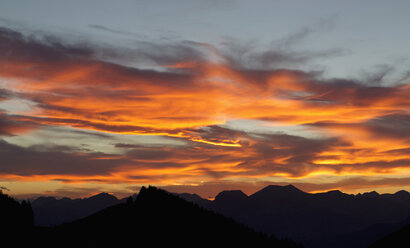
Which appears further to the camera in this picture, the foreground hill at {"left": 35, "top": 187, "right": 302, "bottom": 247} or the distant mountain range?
the distant mountain range

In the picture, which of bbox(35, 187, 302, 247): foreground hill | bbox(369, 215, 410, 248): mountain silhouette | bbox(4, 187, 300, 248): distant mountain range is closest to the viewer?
bbox(35, 187, 302, 247): foreground hill

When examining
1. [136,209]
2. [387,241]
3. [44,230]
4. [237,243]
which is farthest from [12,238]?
[387,241]

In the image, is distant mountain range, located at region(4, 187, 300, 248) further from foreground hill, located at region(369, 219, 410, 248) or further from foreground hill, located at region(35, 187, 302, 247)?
foreground hill, located at region(369, 219, 410, 248)

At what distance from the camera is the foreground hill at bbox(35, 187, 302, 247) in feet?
416

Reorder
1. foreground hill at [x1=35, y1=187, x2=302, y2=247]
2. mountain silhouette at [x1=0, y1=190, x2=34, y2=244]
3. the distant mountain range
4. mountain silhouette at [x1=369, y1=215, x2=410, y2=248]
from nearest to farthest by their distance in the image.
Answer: foreground hill at [x1=35, y1=187, x2=302, y2=247] → the distant mountain range → mountain silhouette at [x1=369, y1=215, x2=410, y2=248] → mountain silhouette at [x1=0, y1=190, x2=34, y2=244]

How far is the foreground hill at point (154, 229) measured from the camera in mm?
126750

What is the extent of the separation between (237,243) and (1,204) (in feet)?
299

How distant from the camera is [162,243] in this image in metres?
124

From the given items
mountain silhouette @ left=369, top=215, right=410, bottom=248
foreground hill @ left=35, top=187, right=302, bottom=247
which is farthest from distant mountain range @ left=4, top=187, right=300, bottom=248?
mountain silhouette @ left=369, top=215, right=410, bottom=248

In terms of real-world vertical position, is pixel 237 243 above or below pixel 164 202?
below

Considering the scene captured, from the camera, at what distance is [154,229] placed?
131625mm

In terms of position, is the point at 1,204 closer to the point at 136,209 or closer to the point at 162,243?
the point at 136,209

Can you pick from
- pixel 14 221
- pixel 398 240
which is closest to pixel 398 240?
pixel 398 240

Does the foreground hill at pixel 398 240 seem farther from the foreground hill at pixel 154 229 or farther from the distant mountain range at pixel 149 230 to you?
the foreground hill at pixel 154 229
